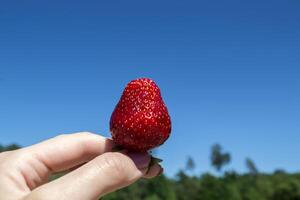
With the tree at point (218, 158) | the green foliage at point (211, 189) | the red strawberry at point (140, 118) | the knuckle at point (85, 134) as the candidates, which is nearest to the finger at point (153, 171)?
the red strawberry at point (140, 118)

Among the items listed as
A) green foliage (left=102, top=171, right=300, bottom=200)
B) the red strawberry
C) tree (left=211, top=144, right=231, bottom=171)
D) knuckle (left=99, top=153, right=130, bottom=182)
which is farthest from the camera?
tree (left=211, top=144, right=231, bottom=171)

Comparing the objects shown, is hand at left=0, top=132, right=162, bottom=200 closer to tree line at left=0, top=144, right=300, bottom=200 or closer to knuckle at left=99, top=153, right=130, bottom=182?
knuckle at left=99, top=153, right=130, bottom=182

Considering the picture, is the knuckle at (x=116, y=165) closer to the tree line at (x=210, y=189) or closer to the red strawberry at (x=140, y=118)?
the red strawberry at (x=140, y=118)

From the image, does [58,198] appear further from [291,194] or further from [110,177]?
[291,194]

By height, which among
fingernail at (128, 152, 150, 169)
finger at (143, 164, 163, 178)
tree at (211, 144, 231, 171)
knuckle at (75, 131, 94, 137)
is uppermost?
knuckle at (75, 131, 94, 137)

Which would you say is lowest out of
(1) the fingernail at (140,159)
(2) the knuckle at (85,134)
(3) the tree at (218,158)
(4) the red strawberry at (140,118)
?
(3) the tree at (218,158)

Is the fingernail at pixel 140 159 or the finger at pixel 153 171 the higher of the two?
the fingernail at pixel 140 159

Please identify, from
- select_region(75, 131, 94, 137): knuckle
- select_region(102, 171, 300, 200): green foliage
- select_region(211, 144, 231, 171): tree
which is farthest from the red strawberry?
select_region(211, 144, 231, 171): tree
